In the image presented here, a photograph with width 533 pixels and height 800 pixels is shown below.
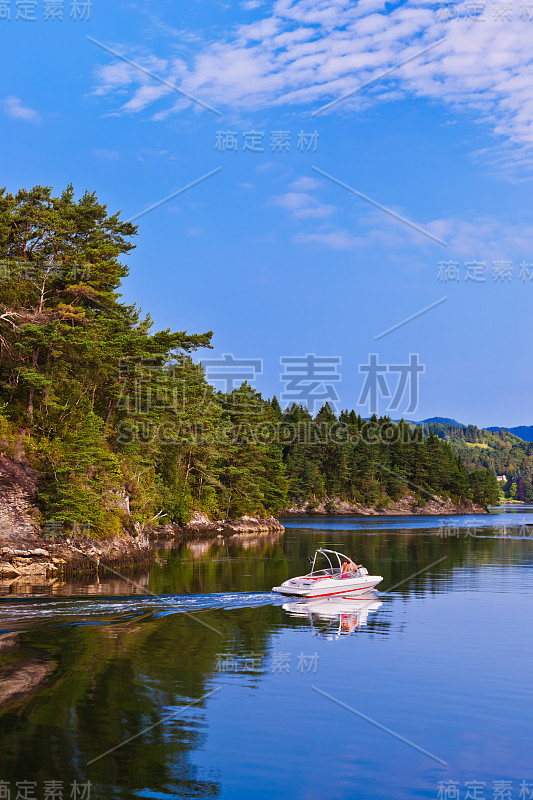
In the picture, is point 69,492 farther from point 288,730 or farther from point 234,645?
Result: point 288,730

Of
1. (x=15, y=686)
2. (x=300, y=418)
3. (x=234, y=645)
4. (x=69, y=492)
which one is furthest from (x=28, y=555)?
(x=300, y=418)

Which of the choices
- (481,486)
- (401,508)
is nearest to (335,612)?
(401,508)

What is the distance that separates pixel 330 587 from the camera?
31.4m

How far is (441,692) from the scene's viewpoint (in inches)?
699

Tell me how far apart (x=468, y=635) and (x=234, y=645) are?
29.5 feet

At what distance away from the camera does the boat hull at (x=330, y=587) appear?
30.3m

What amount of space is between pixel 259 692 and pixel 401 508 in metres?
141

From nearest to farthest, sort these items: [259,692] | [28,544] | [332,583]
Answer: [259,692], [332,583], [28,544]

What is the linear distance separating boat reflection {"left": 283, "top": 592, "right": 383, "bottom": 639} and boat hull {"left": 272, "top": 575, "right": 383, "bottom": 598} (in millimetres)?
347

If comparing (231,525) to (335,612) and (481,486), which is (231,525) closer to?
(335,612)

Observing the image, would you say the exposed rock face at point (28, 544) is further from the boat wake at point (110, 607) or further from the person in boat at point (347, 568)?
the person in boat at point (347, 568)

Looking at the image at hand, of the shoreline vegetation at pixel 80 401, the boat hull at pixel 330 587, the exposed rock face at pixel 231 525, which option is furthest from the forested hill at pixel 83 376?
the boat hull at pixel 330 587

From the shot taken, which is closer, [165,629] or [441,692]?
[441,692]

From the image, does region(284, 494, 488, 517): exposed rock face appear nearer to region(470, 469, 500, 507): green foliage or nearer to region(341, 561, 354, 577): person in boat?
region(470, 469, 500, 507): green foliage
